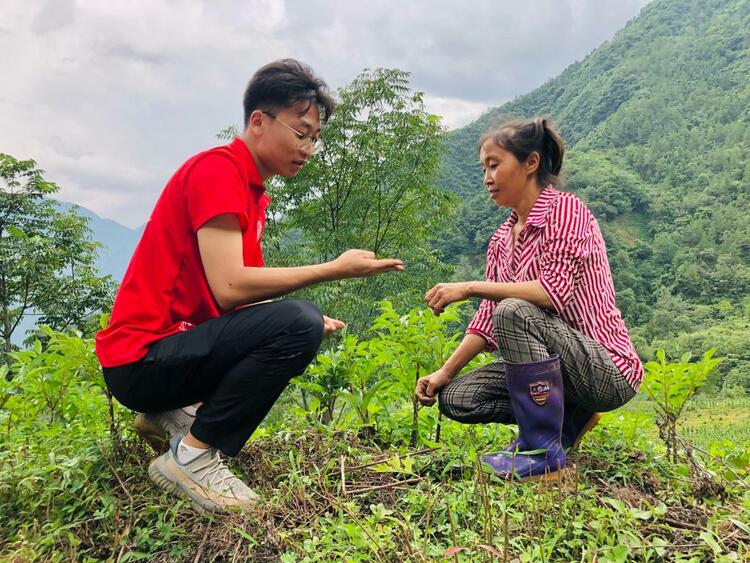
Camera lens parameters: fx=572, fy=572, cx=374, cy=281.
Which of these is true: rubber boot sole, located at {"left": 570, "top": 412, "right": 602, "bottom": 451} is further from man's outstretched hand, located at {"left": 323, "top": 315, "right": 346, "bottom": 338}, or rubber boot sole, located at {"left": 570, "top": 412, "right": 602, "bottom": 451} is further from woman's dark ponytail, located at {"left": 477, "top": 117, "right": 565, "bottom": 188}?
man's outstretched hand, located at {"left": 323, "top": 315, "right": 346, "bottom": 338}

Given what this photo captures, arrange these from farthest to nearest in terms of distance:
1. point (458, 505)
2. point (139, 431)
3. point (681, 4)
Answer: point (681, 4) < point (139, 431) < point (458, 505)

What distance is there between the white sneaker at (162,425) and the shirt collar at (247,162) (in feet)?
3.17

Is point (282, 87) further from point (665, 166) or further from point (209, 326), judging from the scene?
point (665, 166)

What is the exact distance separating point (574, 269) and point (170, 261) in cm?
152

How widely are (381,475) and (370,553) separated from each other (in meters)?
0.58

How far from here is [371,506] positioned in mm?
1835

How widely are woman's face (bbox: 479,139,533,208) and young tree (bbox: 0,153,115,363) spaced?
1465cm

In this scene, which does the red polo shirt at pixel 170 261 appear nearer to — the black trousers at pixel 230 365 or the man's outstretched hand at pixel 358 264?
the black trousers at pixel 230 365

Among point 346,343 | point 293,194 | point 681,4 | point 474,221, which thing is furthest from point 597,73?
point 346,343

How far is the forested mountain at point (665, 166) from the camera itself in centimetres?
5303

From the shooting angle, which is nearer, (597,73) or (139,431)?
(139,431)

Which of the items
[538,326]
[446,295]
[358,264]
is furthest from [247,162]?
[538,326]

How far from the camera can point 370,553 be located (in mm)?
1638

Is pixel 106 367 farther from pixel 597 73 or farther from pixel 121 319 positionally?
pixel 597 73
